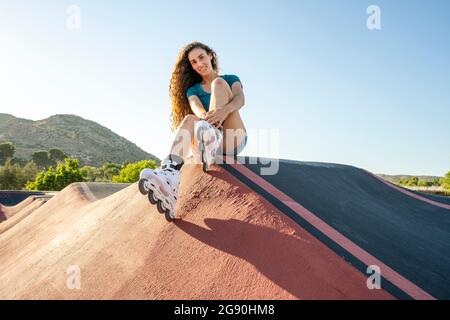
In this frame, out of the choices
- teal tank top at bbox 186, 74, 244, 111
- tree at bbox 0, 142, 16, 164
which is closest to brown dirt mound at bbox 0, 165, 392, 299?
teal tank top at bbox 186, 74, 244, 111

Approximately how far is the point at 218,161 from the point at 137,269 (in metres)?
1.42

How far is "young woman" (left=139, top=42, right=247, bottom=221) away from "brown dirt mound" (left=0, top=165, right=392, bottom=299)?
12.6 inches

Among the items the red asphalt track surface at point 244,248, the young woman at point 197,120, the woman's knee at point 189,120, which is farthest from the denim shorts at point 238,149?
the woman's knee at point 189,120

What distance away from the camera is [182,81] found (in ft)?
14.7

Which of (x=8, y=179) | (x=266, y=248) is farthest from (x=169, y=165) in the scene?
(x=8, y=179)

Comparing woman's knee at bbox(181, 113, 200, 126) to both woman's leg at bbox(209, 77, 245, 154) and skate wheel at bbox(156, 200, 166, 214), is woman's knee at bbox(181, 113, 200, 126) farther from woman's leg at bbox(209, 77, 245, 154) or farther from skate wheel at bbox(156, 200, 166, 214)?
skate wheel at bbox(156, 200, 166, 214)

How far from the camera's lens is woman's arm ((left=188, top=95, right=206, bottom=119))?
3.82m

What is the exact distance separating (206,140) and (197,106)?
697 millimetres

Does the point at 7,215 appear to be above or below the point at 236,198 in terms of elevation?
below

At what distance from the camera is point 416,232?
436 cm

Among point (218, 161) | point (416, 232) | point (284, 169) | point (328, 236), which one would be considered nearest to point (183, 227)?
point (218, 161)

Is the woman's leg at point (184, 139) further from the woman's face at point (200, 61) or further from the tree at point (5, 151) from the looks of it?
the tree at point (5, 151)

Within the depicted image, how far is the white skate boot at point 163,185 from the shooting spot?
3.08m
